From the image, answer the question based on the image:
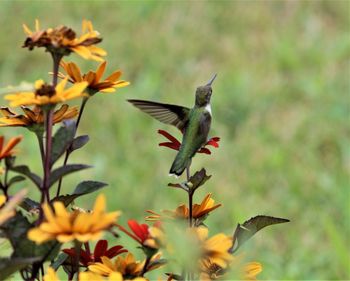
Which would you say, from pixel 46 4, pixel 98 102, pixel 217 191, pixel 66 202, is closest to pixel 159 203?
pixel 217 191

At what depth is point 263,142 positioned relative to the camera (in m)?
3.07

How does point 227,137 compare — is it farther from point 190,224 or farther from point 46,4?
point 190,224

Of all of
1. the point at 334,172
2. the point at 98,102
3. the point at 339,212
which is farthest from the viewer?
the point at 98,102

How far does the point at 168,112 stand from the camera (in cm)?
97

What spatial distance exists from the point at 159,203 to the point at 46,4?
1.60 meters

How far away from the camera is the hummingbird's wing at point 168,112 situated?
92 centimetres

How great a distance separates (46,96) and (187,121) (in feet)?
1.06

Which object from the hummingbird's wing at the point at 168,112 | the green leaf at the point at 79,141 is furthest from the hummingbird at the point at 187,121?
the green leaf at the point at 79,141

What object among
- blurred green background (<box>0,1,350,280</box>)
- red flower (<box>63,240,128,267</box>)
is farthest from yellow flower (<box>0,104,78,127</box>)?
blurred green background (<box>0,1,350,280</box>)

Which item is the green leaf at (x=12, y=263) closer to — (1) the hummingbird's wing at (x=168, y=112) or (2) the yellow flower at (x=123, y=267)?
(2) the yellow flower at (x=123, y=267)

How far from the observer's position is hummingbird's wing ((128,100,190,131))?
0.92 metres

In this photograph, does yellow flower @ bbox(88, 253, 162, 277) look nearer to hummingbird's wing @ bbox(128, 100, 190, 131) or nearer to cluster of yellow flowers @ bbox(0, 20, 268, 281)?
cluster of yellow flowers @ bbox(0, 20, 268, 281)

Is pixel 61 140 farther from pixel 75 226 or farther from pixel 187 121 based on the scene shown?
pixel 187 121

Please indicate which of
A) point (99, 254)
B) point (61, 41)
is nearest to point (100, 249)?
point (99, 254)
